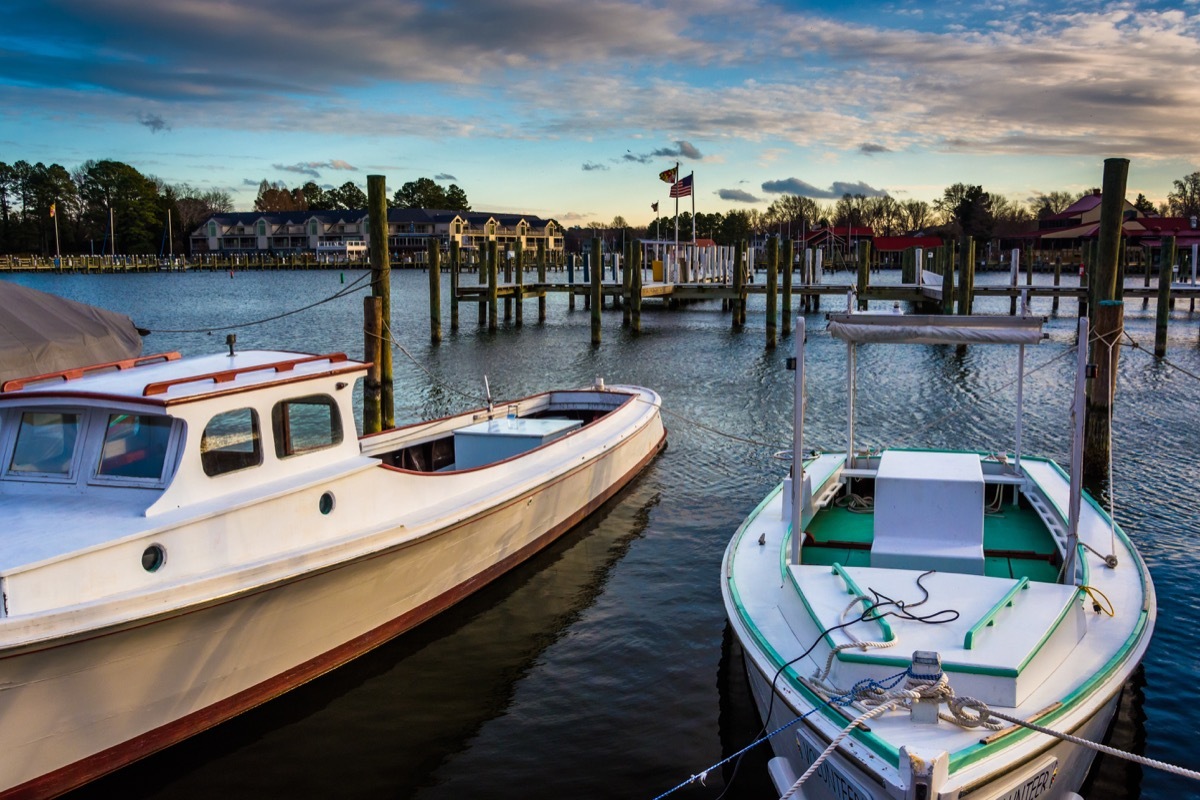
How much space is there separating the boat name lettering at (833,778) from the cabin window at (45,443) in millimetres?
6886

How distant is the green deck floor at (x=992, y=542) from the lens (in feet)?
28.5

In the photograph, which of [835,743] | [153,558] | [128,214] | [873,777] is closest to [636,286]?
[153,558]

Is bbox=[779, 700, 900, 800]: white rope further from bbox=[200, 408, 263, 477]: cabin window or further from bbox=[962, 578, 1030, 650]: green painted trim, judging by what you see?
bbox=[200, 408, 263, 477]: cabin window

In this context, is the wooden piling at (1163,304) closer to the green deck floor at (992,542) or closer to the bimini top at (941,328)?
the green deck floor at (992,542)

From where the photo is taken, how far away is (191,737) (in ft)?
27.1

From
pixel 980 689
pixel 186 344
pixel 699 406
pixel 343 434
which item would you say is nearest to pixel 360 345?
pixel 186 344

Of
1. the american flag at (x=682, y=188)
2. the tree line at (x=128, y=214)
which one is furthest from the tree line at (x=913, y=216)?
the american flag at (x=682, y=188)

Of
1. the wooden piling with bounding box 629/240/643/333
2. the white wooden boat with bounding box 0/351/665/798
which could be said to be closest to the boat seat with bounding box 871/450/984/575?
the white wooden boat with bounding box 0/351/665/798

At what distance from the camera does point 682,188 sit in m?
51.8

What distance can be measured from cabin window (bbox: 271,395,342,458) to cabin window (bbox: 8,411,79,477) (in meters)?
1.81

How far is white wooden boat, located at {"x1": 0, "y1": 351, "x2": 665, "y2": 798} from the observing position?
23.6 ft

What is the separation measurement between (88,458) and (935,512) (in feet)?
25.3

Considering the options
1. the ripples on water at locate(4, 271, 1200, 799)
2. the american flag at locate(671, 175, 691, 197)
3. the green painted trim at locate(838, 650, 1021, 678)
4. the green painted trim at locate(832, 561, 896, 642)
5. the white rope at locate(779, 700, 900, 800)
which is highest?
the american flag at locate(671, 175, 691, 197)

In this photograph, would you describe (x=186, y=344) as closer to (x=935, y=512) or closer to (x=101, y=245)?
(x=935, y=512)
